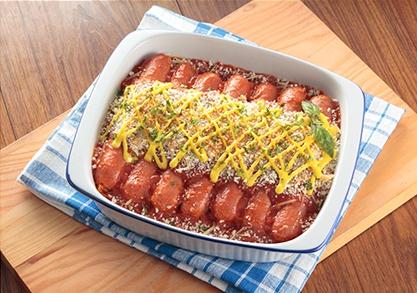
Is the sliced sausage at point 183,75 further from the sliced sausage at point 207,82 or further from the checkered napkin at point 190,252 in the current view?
the checkered napkin at point 190,252

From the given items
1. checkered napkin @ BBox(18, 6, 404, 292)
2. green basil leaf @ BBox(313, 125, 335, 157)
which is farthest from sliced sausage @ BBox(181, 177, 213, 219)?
green basil leaf @ BBox(313, 125, 335, 157)

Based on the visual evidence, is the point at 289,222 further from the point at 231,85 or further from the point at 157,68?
the point at 157,68

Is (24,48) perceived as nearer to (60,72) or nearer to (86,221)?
(60,72)

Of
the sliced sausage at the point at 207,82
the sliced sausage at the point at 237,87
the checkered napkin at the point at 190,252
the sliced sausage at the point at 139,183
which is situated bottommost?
the checkered napkin at the point at 190,252

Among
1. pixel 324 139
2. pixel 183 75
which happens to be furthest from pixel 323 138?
pixel 183 75

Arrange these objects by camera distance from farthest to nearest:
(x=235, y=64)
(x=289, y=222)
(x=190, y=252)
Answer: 1. (x=235, y=64)
2. (x=190, y=252)
3. (x=289, y=222)

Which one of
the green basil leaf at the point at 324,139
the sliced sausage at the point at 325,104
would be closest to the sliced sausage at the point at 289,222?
the green basil leaf at the point at 324,139

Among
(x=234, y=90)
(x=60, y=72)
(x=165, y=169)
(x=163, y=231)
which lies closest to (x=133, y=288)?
(x=163, y=231)
